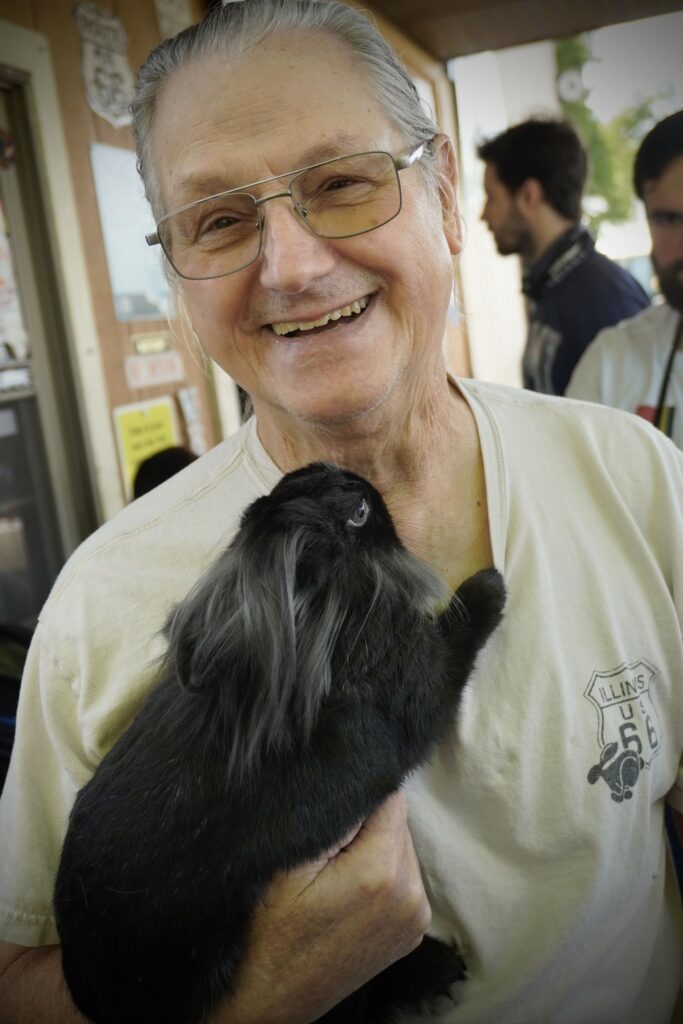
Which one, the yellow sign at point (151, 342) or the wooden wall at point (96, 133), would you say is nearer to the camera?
the wooden wall at point (96, 133)

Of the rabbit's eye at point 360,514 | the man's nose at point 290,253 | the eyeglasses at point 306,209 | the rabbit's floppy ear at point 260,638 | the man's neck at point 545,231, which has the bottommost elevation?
the rabbit's floppy ear at point 260,638

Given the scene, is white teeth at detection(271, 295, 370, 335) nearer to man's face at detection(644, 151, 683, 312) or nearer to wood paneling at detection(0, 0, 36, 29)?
man's face at detection(644, 151, 683, 312)

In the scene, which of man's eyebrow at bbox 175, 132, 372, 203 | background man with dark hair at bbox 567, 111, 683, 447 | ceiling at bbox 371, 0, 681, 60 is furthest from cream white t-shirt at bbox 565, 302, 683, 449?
man's eyebrow at bbox 175, 132, 372, 203

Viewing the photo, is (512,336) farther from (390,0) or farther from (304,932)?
(304,932)

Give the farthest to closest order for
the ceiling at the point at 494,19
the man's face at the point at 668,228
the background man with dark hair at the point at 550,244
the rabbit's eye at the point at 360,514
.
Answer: the background man with dark hair at the point at 550,244 < the ceiling at the point at 494,19 < the man's face at the point at 668,228 < the rabbit's eye at the point at 360,514

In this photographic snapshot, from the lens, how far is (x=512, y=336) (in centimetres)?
237

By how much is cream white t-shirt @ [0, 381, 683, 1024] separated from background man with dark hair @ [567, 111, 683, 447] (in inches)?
30.8

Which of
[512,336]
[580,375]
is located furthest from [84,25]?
[580,375]

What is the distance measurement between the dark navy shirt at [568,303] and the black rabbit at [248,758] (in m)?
1.29

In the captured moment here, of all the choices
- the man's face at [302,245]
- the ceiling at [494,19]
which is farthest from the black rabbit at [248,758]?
the ceiling at [494,19]

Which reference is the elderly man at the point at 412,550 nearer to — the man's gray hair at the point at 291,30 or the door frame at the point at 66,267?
the man's gray hair at the point at 291,30

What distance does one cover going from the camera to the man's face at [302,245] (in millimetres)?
884

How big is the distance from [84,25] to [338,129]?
7.02 ft

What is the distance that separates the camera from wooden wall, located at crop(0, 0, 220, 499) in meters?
2.40
